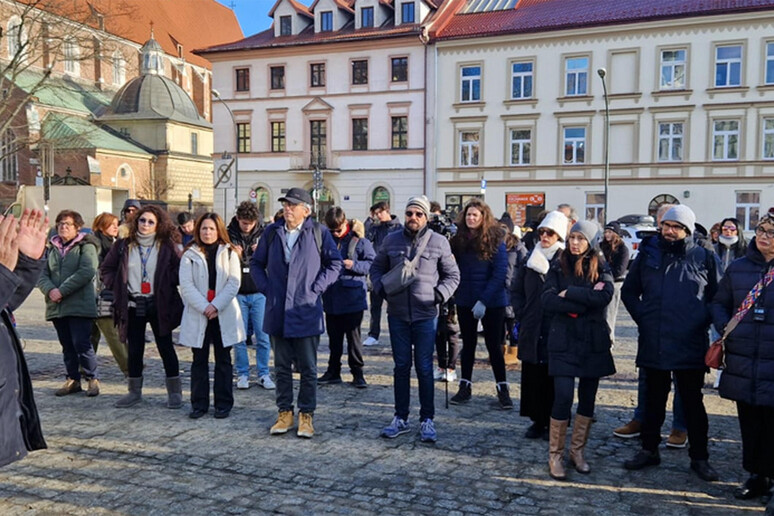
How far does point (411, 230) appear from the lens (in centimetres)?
598

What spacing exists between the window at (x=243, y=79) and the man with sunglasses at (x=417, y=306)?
119 ft

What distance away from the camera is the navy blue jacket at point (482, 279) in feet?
22.0

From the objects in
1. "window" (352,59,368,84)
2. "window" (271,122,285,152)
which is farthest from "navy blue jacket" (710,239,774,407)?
"window" (271,122,285,152)

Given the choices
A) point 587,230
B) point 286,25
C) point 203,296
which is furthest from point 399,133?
point 587,230

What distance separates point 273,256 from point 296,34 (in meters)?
36.2

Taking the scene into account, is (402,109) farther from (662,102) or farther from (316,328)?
(316,328)

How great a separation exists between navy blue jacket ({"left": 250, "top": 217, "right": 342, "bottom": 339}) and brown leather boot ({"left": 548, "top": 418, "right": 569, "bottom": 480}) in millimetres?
2122

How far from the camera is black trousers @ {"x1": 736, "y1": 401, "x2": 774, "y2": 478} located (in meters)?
4.55

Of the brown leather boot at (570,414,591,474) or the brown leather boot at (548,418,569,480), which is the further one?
the brown leather boot at (570,414,591,474)

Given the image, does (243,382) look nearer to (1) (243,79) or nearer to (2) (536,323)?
(2) (536,323)

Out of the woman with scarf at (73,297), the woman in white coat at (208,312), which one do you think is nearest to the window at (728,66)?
the woman in white coat at (208,312)

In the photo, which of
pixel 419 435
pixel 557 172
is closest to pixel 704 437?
pixel 419 435

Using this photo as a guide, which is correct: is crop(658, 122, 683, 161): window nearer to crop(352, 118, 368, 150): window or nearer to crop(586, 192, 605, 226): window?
crop(586, 192, 605, 226): window

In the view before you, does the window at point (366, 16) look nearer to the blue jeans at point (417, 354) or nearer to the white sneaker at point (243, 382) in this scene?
the white sneaker at point (243, 382)
